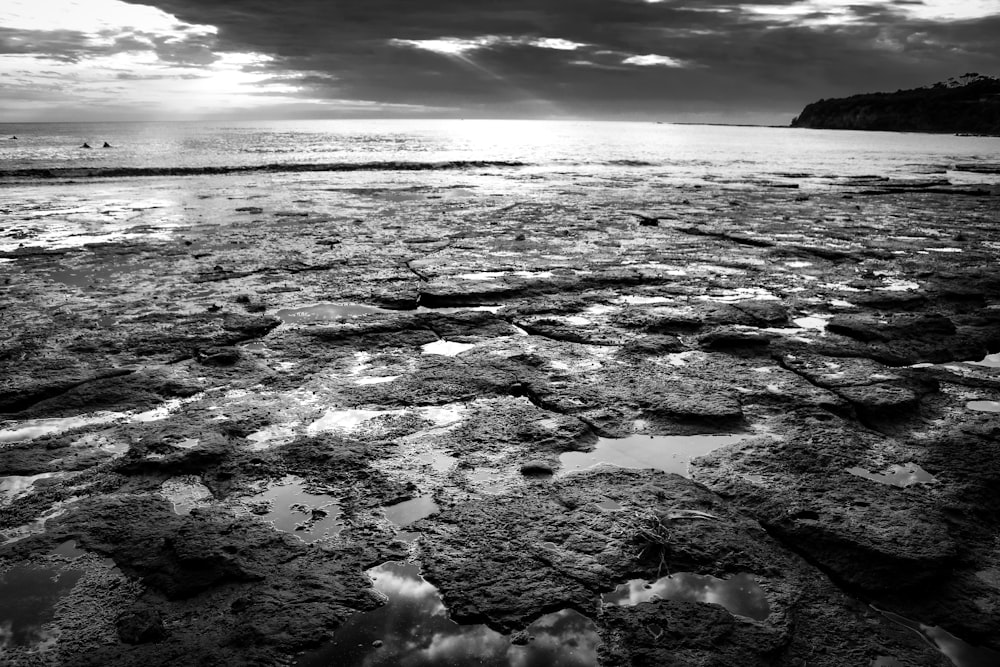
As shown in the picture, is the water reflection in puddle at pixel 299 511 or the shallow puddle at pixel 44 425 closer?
the water reflection in puddle at pixel 299 511

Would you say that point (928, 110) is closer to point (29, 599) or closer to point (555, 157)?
point (555, 157)

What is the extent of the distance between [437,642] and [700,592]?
825 mm

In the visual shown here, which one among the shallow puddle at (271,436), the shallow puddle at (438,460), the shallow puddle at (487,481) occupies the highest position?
the shallow puddle at (271,436)

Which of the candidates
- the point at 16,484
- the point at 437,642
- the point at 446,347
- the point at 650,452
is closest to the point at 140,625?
the point at 437,642

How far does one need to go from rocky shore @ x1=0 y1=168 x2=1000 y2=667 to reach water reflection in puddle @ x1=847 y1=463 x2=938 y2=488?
0.07ft

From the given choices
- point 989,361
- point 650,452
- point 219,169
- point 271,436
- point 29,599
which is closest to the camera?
point 29,599

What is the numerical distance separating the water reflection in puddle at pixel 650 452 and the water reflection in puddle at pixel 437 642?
98cm

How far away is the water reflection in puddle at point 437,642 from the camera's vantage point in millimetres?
1882

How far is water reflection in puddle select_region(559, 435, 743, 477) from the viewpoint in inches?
117

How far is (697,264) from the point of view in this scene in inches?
283

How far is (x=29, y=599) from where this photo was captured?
6.93ft

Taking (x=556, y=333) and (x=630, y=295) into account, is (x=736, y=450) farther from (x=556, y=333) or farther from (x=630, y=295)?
(x=630, y=295)

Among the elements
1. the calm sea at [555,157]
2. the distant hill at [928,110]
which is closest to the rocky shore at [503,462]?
the calm sea at [555,157]

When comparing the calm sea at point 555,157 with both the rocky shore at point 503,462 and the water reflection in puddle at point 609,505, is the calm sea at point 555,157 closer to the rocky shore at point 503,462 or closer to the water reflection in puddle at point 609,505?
the rocky shore at point 503,462
